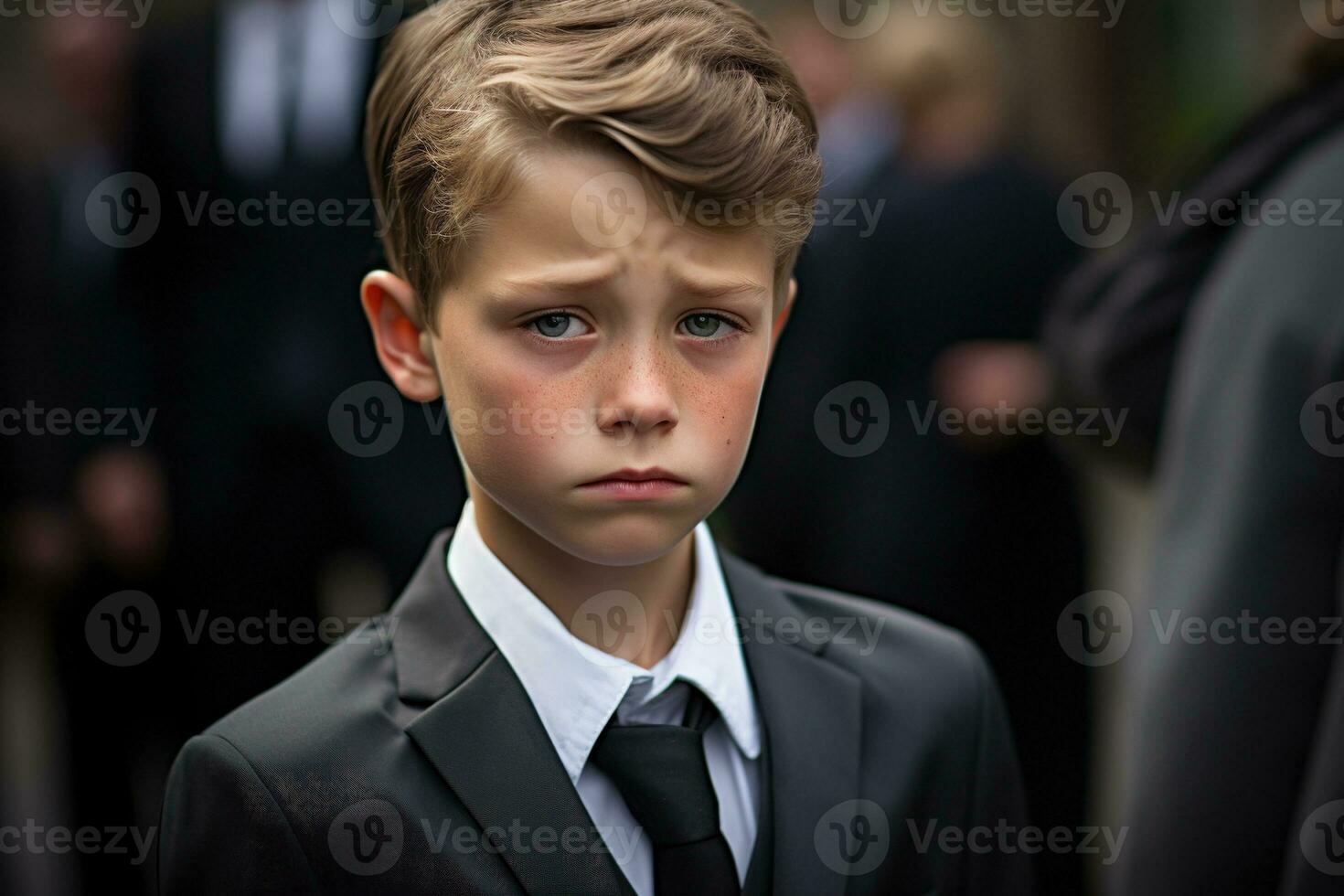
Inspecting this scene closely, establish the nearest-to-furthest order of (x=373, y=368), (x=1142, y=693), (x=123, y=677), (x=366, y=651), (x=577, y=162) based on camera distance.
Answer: (x=577, y=162) → (x=366, y=651) → (x=1142, y=693) → (x=373, y=368) → (x=123, y=677)

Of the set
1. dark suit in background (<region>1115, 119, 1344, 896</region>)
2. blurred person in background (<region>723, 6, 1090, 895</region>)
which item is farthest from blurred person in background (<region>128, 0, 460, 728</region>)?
dark suit in background (<region>1115, 119, 1344, 896</region>)

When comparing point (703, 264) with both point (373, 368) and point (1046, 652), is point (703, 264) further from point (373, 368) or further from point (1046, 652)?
point (1046, 652)

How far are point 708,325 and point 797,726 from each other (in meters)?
0.51

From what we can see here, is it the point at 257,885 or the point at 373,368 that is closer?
the point at 257,885

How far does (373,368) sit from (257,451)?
371 millimetres

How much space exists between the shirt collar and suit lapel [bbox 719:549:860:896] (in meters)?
0.03

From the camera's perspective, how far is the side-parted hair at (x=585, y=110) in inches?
55.3

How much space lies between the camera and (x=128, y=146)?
11.3 feet

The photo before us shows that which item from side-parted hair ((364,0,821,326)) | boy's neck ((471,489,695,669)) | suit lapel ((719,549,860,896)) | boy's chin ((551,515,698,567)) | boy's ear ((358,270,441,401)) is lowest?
suit lapel ((719,549,860,896))

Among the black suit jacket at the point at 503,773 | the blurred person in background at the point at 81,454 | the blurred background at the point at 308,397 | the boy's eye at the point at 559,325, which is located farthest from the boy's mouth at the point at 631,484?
the blurred person in background at the point at 81,454

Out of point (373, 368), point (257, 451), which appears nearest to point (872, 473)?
point (373, 368)

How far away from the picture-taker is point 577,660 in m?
1.57

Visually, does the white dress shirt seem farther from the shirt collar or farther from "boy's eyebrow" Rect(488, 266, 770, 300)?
"boy's eyebrow" Rect(488, 266, 770, 300)

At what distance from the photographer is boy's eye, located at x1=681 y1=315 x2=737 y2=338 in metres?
1.47
